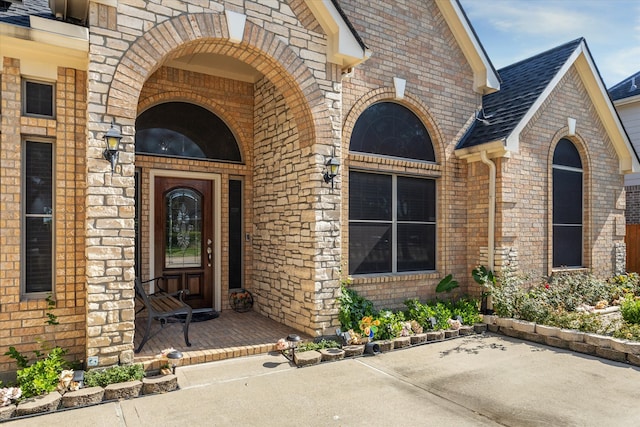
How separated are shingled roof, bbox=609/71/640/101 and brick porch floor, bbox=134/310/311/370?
542 inches

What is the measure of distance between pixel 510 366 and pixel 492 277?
2492 millimetres

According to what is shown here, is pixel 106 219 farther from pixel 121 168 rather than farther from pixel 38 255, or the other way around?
pixel 38 255

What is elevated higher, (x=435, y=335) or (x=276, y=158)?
(x=276, y=158)

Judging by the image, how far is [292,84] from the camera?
18.9ft

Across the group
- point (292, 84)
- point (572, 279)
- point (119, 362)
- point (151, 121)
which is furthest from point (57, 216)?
point (572, 279)

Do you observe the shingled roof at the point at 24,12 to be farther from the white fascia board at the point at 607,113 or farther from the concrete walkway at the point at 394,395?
the white fascia board at the point at 607,113

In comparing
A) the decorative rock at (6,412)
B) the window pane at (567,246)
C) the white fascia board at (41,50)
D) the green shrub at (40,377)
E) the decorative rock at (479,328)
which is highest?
the white fascia board at (41,50)

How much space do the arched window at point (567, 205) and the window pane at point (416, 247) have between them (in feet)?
10.5

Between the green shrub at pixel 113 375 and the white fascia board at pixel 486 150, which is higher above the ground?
the white fascia board at pixel 486 150

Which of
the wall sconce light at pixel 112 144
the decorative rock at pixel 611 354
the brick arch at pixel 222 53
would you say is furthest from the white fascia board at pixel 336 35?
the decorative rock at pixel 611 354

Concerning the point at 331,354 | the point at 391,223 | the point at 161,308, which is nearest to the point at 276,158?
the point at 391,223

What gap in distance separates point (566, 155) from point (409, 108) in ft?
13.9

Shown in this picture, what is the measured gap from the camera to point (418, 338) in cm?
623

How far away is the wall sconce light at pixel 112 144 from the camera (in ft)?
14.5
